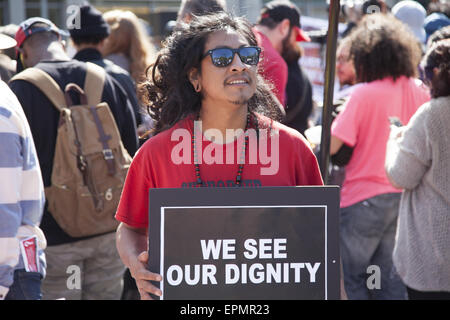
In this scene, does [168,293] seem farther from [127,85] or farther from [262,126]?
[127,85]

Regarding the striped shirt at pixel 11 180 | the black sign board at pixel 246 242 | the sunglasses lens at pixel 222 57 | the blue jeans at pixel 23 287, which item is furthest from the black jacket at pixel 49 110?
the black sign board at pixel 246 242

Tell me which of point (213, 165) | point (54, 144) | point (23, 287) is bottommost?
point (23, 287)

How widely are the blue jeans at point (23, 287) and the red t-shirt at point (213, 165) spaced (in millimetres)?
511

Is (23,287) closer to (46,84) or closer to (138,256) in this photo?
(138,256)

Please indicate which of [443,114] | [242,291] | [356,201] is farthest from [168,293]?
[356,201]

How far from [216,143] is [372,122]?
2.04 m

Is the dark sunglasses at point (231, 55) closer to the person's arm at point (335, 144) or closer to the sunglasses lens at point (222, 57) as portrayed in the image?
the sunglasses lens at point (222, 57)

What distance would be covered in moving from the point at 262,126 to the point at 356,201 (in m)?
2.02

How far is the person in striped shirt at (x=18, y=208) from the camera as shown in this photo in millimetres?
2475

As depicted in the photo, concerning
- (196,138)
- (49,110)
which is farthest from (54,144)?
(196,138)

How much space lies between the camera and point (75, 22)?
4281 mm

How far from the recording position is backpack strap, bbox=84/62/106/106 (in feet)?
12.5

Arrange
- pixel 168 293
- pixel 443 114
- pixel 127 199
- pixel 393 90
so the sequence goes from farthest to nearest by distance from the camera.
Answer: pixel 393 90 → pixel 443 114 → pixel 127 199 → pixel 168 293

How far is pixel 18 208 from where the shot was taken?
100 inches
